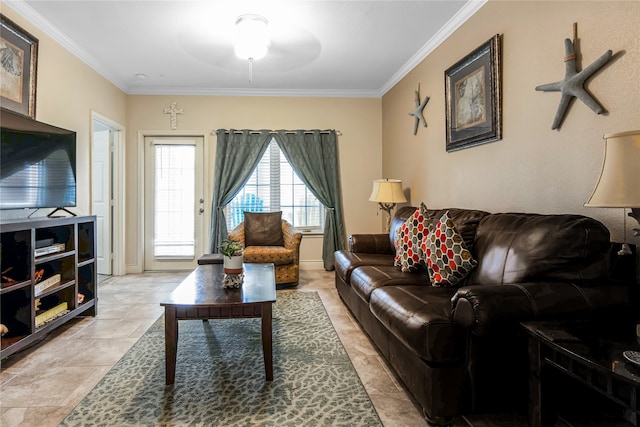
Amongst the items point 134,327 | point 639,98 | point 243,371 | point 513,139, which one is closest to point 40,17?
point 134,327

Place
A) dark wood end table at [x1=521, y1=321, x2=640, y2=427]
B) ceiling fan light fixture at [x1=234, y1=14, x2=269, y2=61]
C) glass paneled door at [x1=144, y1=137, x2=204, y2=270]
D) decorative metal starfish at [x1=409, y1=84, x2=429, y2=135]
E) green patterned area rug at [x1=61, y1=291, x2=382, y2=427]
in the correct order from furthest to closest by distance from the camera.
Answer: glass paneled door at [x1=144, y1=137, x2=204, y2=270], decorative metal starfish at [x1=409, y1=84, x2=429, y2=135], ceiling fan light fixture at [x1=234, y1=14, x2=269, y2=61], green patterned area rug at [x1=61, y1=291, x2=382, y2=427], dark wood end table at [x1=521, y1=321, x2=640, y2=427]

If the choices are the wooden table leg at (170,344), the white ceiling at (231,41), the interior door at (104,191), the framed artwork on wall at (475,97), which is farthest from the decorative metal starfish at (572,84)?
the interior door at (104,191)

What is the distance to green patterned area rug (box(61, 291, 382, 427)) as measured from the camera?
174 cm

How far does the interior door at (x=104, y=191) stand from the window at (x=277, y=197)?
5.18ft

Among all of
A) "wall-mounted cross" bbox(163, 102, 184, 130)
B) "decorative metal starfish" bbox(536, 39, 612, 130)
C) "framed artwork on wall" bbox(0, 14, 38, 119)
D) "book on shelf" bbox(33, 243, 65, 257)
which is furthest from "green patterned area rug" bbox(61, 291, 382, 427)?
"wall-mounted cross" bbox(163, 102, 184, 130)

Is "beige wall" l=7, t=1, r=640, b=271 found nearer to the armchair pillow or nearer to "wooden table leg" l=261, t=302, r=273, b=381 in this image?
the armchair pillow

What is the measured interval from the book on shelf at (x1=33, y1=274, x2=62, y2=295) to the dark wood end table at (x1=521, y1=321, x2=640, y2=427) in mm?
3099

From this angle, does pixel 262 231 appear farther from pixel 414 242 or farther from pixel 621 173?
pixel 621 173

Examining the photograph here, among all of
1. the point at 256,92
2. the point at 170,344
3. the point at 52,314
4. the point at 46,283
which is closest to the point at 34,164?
the point at 46,283

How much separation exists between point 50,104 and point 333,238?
3.59 m

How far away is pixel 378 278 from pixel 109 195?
4091 millimetres

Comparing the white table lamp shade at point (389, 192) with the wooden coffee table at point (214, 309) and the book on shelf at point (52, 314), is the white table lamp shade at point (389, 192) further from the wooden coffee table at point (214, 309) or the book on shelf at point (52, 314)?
the book on shelf at point (52, 314)

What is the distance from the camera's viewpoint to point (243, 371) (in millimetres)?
2197

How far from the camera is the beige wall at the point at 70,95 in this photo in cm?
313
